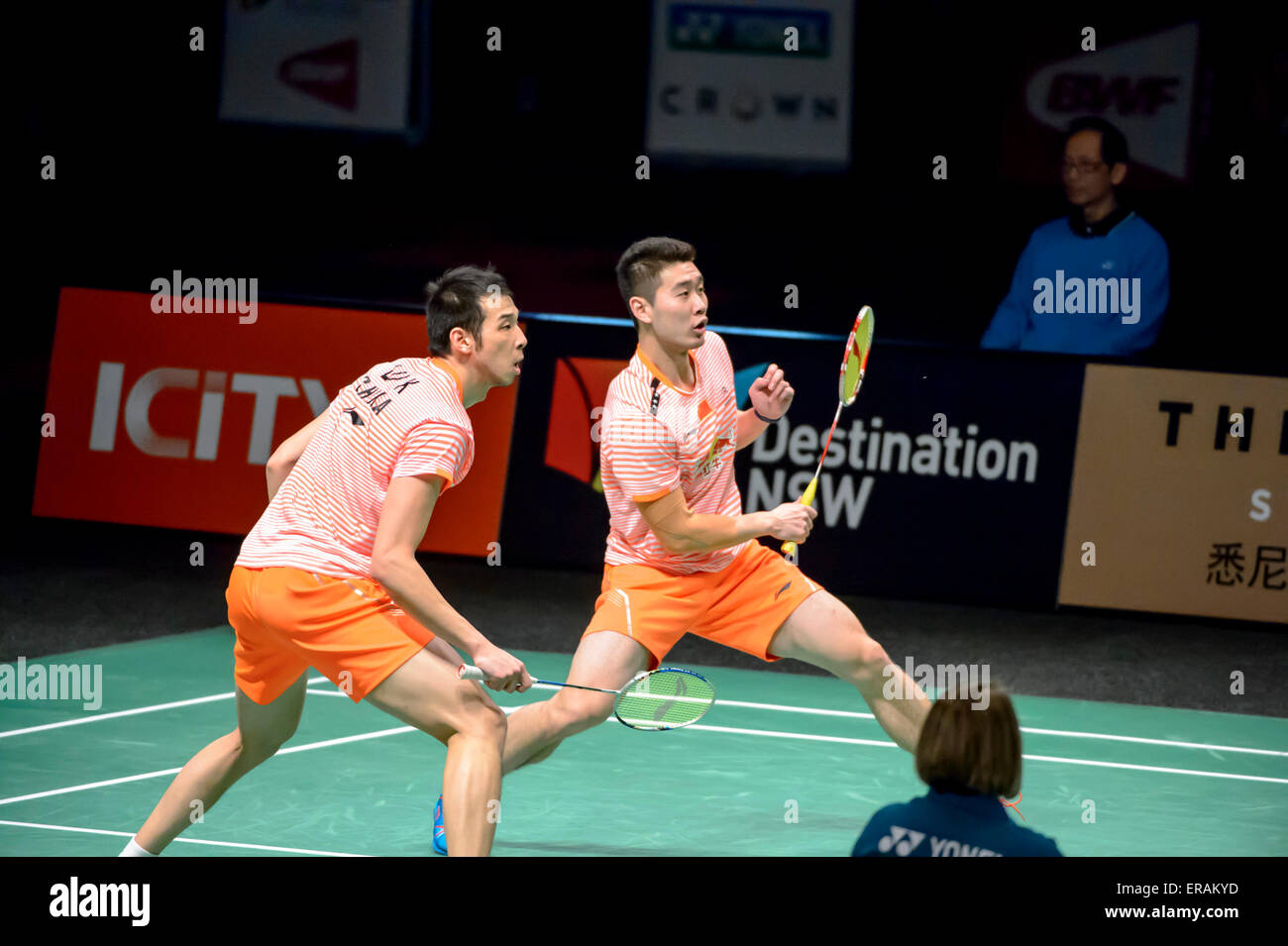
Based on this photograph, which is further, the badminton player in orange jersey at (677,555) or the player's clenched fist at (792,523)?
the badminton player in orange jersey at (677,555)

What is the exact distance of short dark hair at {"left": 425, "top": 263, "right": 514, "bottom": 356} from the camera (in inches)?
178

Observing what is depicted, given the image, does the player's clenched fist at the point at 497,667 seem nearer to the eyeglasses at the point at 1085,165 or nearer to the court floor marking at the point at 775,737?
the court floor marking at the point at 775,737

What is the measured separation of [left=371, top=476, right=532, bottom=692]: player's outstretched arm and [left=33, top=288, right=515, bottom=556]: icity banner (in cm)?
485

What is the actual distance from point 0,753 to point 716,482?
2831 mm

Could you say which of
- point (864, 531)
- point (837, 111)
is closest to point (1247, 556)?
point (864, 531)

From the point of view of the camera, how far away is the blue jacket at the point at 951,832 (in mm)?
3115

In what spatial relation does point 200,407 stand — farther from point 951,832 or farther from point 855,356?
point 951,832

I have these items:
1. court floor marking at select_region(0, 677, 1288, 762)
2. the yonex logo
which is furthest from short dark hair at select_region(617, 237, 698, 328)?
the yonex logo

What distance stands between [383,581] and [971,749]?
158 cm

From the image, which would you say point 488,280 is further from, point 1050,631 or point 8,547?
point 8,547

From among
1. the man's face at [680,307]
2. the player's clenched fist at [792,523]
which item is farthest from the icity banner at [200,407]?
the player's clenched fist at [792,523]

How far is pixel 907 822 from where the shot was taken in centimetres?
319

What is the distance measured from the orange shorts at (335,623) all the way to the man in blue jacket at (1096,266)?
18.0 feet

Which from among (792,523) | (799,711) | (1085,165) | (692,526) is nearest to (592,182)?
(1085,165)
